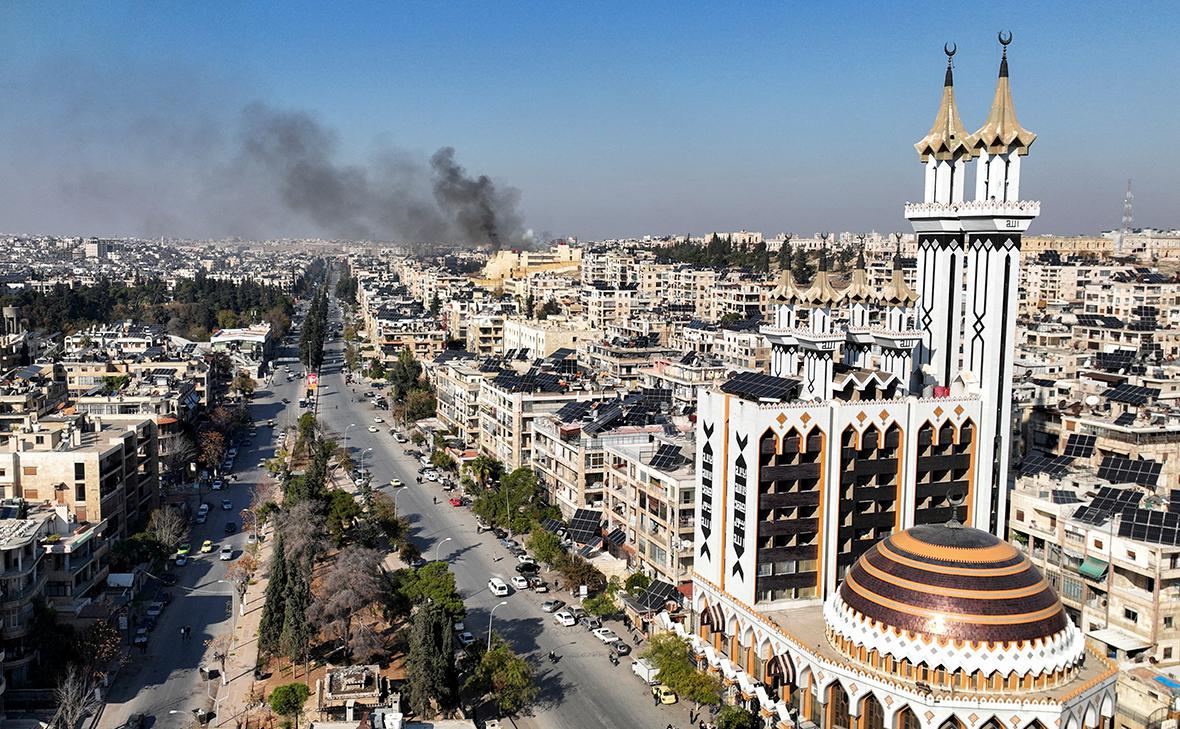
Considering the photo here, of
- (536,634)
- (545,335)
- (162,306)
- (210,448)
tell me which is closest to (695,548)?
(536,634)

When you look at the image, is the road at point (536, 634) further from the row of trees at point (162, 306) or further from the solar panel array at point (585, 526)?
the row of trees at point (162, 306)

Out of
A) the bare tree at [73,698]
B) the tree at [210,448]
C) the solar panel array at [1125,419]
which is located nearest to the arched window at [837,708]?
the bare tree at [73,698]

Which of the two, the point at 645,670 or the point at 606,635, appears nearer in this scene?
the point at 645,670

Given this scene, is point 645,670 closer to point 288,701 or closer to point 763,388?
point 763,388

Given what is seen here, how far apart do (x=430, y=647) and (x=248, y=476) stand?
2830 cm

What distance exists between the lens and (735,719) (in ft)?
75.5

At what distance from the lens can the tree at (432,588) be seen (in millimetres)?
28062

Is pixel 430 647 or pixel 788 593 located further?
pixel 788 593

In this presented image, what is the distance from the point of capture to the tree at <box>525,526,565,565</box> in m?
33.8

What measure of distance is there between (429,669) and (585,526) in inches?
522

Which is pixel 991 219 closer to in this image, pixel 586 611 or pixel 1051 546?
pixel 1051 546

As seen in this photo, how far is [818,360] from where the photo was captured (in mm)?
27859

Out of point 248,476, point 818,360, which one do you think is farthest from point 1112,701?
point 248,476

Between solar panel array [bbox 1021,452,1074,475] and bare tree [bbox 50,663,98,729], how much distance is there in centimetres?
2590
